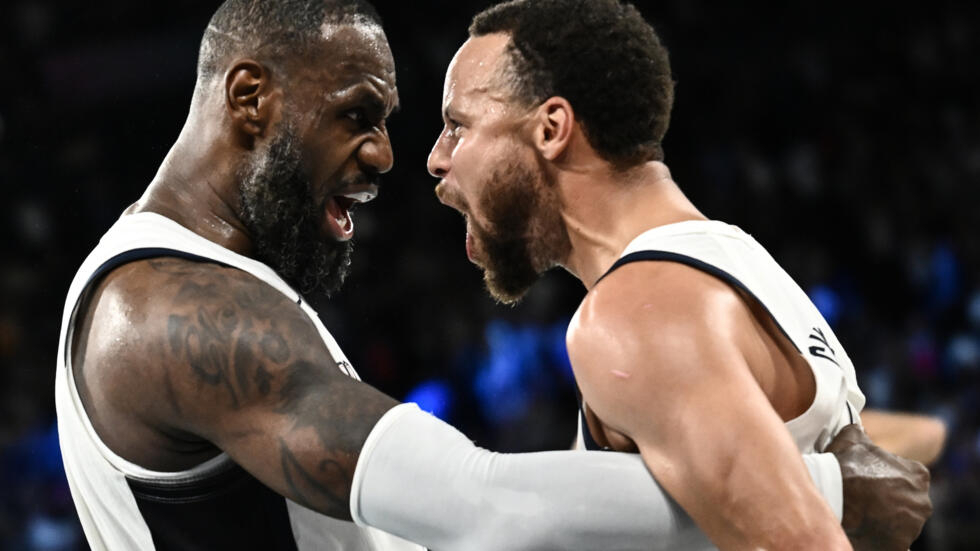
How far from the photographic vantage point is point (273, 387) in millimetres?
1970

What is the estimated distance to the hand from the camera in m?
1.93

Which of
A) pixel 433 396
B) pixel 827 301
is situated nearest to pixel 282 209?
pixel 433 396

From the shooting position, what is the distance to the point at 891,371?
288 inches

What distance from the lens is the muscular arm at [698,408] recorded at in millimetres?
1708

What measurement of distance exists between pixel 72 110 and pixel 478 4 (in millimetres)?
3522

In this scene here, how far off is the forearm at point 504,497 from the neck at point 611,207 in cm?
50

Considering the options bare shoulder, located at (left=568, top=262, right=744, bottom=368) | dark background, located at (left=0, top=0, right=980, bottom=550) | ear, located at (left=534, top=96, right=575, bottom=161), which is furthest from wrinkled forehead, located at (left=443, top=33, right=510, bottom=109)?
dark background, located at (left=0, top=0, right=980, bottom=550)

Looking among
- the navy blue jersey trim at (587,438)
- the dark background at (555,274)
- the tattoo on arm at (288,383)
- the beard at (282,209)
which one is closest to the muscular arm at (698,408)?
the navy blue jersey trim at (587,438)

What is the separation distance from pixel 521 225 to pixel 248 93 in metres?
0.67

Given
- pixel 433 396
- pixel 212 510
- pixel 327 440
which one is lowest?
pixel 433 396

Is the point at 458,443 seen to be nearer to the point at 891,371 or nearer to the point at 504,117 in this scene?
the point at 504,117

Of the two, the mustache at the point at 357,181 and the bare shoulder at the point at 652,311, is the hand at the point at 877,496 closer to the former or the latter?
the bare shoulder at the point at 652,311

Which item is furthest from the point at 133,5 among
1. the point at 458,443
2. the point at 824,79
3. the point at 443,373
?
the point at 458,443

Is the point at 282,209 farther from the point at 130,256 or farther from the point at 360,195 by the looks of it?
the point at 130,256
